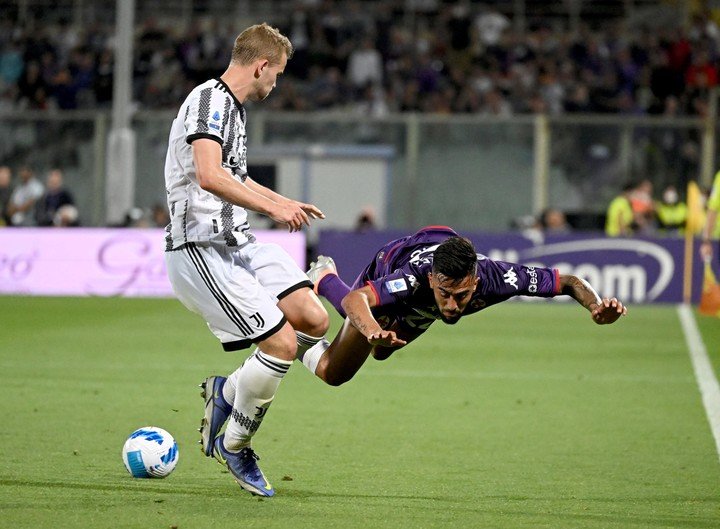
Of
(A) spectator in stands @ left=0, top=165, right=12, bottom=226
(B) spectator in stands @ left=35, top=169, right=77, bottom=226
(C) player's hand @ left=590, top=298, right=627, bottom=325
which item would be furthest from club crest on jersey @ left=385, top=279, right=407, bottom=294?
(A) spectator in stands @ left=0, top=165, right=12, bottom=226

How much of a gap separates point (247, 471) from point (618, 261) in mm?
13990

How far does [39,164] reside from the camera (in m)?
22.4

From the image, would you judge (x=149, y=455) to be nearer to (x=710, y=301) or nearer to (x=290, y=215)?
(x=290, y=215)

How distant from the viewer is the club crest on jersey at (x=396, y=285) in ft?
20.2

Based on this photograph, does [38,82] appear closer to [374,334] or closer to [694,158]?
[694,158]

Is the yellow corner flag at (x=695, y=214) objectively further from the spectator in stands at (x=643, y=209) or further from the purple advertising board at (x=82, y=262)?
the purple advertising board at (x=82, y=262)

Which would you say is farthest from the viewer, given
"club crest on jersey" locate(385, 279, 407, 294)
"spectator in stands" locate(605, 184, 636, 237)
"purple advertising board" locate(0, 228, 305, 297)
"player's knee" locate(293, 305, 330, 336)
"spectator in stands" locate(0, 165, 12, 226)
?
"spectator in stands" locate(0, 165, 12, 226)

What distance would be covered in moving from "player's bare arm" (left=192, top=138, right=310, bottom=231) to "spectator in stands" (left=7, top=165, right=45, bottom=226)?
16.0 m

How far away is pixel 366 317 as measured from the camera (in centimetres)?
577

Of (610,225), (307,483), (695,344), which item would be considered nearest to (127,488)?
(307,483)

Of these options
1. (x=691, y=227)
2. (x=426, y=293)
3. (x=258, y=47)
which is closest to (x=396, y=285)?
(x=426, y=293)

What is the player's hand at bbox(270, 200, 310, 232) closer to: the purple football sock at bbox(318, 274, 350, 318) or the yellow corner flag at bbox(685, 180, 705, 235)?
the purple football sock at bbox(318, 274, 350, 318)

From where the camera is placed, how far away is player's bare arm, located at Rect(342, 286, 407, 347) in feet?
17.6

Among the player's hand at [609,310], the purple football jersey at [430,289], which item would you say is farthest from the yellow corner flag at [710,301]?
the player's hand at [609,310]
